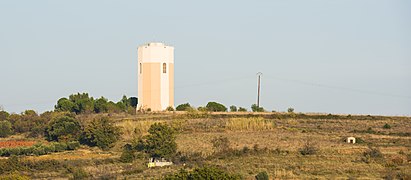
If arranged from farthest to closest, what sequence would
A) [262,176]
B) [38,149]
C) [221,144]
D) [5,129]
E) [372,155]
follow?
[5,129] → [38,149] → [221,144] → [372,155] → [262,176]

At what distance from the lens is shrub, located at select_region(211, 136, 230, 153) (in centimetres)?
4634

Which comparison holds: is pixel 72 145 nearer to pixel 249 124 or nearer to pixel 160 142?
pixel 160 142

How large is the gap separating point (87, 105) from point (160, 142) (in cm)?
2594

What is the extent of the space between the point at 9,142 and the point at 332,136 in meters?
21.1

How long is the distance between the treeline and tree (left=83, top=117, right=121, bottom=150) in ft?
54.1

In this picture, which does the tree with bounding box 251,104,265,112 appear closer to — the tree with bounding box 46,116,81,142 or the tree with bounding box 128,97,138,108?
the tree with bounding box 128,97,138,108

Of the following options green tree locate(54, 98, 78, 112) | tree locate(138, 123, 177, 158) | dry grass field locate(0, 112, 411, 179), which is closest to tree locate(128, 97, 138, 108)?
green tree locate(54, 98, 78, 112)

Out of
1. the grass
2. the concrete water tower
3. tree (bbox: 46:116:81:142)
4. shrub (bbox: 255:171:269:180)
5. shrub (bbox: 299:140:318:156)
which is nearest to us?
shrub (bbox: 255:171:269:180)

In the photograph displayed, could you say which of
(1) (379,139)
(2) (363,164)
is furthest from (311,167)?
(1) (379,139)

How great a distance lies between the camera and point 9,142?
5503cm

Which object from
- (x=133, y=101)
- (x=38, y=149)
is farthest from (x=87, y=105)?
(x=38, y=149)

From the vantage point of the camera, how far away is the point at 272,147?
4606 centimetres

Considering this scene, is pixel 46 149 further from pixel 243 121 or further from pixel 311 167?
pixel 311 167

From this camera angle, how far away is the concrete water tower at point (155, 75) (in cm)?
6975
